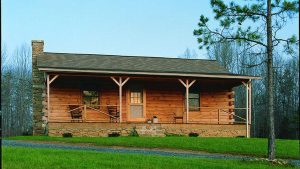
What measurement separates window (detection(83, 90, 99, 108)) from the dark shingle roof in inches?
63.2

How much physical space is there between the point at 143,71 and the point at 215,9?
10.1 metres

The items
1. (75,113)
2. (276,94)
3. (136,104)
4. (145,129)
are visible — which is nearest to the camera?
(145,129)

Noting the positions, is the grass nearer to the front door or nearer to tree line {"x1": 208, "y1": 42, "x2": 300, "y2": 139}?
the front door

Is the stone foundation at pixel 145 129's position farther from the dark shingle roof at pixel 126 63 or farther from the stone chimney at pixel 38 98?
the stone chimney at pixel 38 98

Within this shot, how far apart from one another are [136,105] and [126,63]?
109 inches

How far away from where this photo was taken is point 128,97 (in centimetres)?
2670

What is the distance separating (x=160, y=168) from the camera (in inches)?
412

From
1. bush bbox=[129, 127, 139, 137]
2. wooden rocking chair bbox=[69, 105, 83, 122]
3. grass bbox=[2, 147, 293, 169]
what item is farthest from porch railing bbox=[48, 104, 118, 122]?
grass bbox=[2, 147, 293, 169]

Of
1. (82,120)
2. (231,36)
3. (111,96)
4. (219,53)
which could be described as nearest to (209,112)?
(111,96)

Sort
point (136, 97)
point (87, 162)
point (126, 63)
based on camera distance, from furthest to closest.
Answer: point (126, 63) → point (136, 97) → point (87, 162)

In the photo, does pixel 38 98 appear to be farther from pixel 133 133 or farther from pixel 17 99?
pixel 17 99

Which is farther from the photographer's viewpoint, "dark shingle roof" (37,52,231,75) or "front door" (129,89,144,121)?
"front door" (129,89,144,121)

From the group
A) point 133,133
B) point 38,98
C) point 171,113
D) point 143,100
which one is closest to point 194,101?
point 171,113

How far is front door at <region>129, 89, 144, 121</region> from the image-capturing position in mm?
26781
